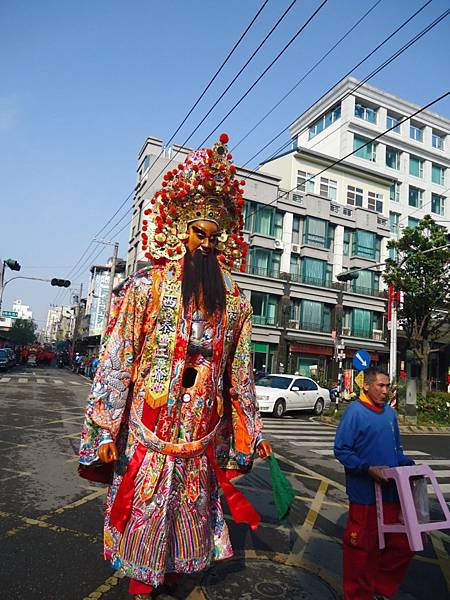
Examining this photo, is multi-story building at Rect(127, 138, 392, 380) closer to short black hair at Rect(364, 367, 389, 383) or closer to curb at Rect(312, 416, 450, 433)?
curb at Rect(312, 416, 450, 433)

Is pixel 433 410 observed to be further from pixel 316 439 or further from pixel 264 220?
pixel 264 220

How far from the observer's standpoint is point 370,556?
2854mm

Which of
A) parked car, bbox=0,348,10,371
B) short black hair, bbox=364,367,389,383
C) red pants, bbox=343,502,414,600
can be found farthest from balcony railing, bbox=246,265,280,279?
red pants, bbox=343,502,414,600

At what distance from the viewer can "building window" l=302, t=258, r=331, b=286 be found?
107ft

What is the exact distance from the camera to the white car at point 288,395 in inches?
556

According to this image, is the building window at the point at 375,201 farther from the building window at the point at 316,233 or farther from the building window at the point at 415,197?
the building window at the point at 316,233

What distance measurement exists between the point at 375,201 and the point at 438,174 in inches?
381

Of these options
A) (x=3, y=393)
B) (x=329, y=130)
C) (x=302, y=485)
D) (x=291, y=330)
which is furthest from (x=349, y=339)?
(x=302, y=485)

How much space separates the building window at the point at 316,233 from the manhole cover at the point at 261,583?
100 ft

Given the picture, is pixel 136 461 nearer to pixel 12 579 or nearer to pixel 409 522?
pixel 12 579

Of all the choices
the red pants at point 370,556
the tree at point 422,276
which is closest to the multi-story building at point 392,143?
the tree at point 422,276

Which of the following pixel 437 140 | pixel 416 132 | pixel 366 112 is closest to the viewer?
pixel 366 112

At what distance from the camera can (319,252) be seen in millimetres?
33031

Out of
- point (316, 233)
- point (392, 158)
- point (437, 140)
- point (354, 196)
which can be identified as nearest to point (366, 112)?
point (392, 158)
